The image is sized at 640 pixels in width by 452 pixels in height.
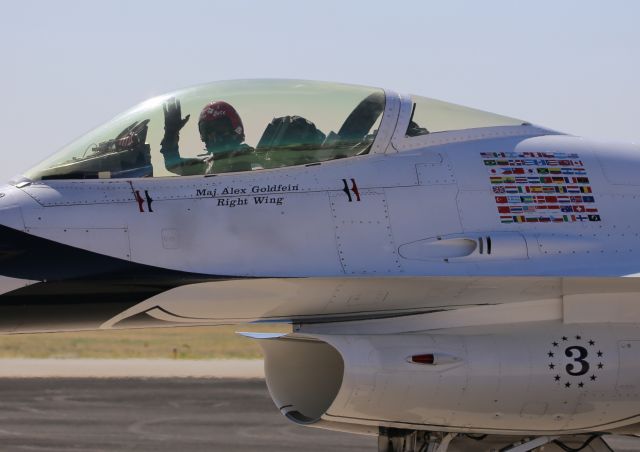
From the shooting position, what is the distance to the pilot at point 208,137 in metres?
8.53

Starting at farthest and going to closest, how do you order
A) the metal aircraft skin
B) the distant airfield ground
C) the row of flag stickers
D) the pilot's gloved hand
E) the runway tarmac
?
1. the distant airfield ground
2. the runway tarmac
3. the row of flag stickers
4. the pilot's gloved hand
5. the metal aircraft skin

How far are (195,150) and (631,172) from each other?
3.17 metres

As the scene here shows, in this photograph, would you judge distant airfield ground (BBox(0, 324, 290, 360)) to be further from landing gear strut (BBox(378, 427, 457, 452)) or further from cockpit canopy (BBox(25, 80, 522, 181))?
cockpit canopy (BBox(25, 80, 522, 181))

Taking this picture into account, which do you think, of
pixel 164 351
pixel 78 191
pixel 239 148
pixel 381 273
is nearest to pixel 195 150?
pixel 239 148

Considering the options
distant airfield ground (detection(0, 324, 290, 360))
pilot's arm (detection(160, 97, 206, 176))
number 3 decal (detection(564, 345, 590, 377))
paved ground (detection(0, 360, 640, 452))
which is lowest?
distant airfield ground (detection(0, 324, 290, 360))

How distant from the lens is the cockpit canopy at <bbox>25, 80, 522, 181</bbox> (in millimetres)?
8492

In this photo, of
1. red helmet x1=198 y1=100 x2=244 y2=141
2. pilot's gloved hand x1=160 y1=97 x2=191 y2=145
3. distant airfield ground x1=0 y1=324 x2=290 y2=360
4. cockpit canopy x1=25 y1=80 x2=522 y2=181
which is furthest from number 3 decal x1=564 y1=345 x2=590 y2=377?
distant airfield ground x1=0 y1=324 x2=290 y2=360

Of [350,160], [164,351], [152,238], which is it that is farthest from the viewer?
[164,351]

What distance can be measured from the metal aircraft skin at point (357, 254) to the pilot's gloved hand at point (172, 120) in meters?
0.01

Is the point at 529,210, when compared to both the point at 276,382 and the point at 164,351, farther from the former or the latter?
the point at 164,351

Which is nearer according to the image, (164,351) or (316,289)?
(316,289)

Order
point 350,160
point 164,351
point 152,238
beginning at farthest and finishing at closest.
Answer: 1. point 164,351
2. point 350,160
3. point 152,238

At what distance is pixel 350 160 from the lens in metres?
8.74

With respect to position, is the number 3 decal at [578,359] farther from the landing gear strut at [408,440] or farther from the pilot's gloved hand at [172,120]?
the pilot's gloved hand at [172,120]
